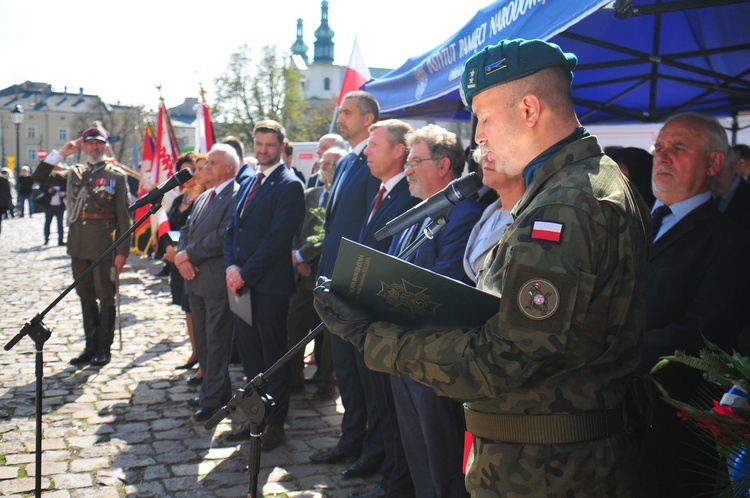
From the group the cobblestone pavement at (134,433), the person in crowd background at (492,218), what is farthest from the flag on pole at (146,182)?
the person in crowd background at (492,218)

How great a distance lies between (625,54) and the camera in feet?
20.3

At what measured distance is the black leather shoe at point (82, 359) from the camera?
7.32m

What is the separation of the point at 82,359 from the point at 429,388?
5.10 metres

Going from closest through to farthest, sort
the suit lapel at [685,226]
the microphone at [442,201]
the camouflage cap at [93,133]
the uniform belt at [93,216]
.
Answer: the microphone at [442,201]
the suit lapel at [685,226]
the uniform belt at [93,216]
the camouflage cap at [93,133]

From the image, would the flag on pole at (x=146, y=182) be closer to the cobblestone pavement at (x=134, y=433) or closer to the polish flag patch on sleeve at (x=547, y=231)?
the cobblestone pavement at (x=134, y=433)

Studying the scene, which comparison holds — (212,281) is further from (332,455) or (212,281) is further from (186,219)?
(186,219)

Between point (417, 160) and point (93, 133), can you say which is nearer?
point (417, 160)

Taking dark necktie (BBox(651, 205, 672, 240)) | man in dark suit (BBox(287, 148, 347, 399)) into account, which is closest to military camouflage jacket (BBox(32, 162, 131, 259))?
man in dark suit (BBox(287, 148, 347, 399))

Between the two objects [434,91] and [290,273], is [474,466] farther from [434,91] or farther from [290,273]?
[434,91]

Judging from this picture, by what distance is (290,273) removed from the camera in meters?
5.48

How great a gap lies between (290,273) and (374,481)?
1.73m

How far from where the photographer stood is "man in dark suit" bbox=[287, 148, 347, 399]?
656 centimetres

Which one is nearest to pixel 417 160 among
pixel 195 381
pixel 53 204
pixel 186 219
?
pixel 195 381

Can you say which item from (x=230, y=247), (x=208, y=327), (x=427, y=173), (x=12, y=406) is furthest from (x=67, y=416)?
(x=427, y=173)
